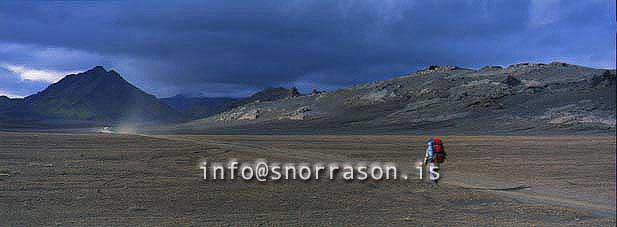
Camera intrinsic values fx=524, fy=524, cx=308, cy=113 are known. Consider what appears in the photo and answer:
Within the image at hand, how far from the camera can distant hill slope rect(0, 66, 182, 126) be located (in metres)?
162

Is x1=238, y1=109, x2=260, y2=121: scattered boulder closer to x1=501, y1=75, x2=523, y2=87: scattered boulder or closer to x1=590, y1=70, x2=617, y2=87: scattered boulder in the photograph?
x1=501, y1=75, x2=523, y2=87: scattered boulder

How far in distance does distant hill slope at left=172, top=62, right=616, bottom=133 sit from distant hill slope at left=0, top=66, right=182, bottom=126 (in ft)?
286

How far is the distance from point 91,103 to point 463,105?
144443 millimetres

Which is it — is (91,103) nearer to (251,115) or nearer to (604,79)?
(251,115)

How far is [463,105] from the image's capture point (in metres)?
63.6

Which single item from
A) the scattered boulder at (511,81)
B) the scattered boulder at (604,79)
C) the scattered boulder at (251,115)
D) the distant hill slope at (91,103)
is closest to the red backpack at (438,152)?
the scattered boulder at (604,79)

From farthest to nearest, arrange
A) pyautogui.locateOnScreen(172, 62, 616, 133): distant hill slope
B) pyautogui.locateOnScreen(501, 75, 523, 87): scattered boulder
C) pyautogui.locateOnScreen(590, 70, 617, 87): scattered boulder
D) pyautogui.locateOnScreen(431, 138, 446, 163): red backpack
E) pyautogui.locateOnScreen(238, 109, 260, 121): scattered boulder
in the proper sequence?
1. pyautogui.locateOnScreen(238, 109, 260, 121): scattered boulder
2. pyautogui.locateOnScreen(501, 75, 523, 87): scattered boulder
3. pyautogui.locateOnScreen(590, 70, 617, 87): scattered boulder
4. pyautogui.locateOnScreen(172, 62, 616, 133): distant hill slope
5. pyautogui.locateOnScreen(431, 138, 446, 163): red backpack

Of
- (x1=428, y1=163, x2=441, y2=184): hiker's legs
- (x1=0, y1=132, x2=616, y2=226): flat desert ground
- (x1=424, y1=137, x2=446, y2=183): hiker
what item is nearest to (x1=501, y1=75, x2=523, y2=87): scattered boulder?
(x1=0, y1=132, x2=616, y2=226): flat desert ground

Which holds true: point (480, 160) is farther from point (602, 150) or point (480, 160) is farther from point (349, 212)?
point (349, 212)

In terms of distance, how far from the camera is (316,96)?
92812mm

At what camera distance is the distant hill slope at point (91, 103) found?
162 m

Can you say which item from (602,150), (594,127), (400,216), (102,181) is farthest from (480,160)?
(594,127)

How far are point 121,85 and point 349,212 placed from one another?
19974cm

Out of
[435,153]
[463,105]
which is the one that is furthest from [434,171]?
[463,105]
